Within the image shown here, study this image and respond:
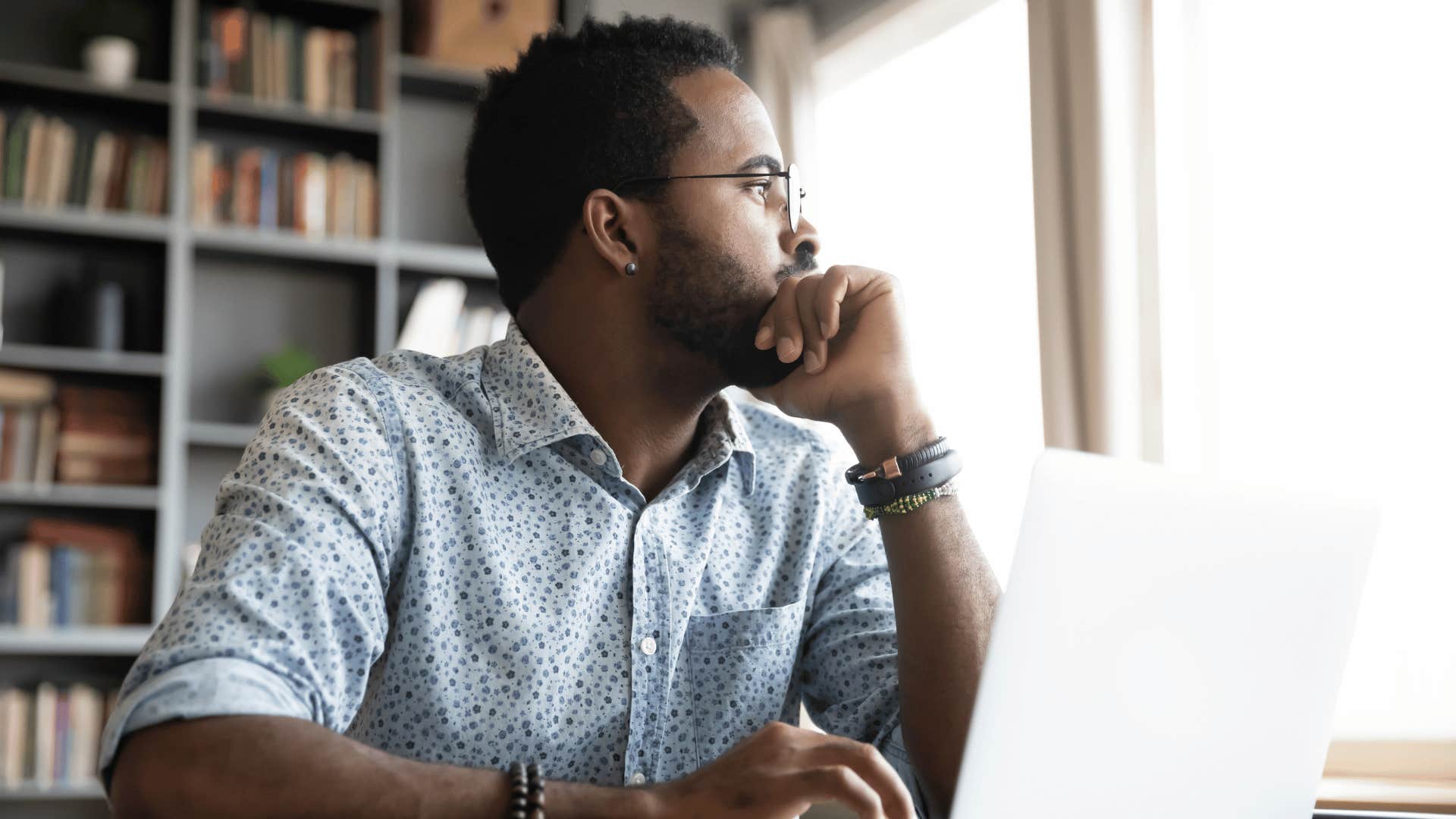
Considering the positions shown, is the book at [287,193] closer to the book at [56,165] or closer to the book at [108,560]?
the book at [56,165]

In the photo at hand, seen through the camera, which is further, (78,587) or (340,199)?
(340,199)

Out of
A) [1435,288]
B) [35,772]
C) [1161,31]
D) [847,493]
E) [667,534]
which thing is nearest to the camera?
[667,534]

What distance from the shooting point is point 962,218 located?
3.00 m

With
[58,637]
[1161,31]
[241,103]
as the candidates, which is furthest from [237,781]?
[241,103]

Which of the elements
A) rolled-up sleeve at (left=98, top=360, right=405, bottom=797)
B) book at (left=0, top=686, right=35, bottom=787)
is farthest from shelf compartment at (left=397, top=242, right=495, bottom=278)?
rolled-up sleeve at (left=98, top=360, right=405, bottom=797)

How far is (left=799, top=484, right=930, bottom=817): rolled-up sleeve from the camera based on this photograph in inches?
51.4

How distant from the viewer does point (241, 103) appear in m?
3.50

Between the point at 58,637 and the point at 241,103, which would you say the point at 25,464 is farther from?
the point at 241,103

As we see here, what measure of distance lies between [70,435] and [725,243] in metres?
2.59

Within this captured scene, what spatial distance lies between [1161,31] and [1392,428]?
0.89 metres

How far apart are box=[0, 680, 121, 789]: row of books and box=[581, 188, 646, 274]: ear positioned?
2.49 meters

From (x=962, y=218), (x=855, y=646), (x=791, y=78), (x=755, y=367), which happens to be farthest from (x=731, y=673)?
(x=791, y=78)

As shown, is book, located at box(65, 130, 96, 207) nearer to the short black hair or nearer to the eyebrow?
the short black hair

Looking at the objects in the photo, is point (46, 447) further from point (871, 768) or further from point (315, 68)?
point (871, 768)
